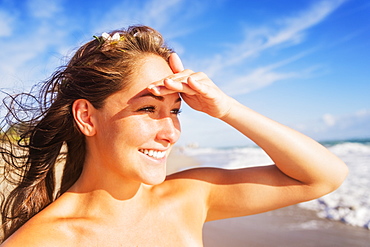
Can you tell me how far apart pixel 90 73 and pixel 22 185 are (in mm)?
1294

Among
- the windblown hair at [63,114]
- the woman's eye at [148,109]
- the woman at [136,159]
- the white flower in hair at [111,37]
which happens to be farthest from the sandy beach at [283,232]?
the white flower in hair at [111,37]

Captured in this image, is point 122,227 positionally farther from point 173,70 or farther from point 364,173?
point 364,173

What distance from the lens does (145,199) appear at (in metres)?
2.63

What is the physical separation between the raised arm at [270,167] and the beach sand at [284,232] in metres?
2.26

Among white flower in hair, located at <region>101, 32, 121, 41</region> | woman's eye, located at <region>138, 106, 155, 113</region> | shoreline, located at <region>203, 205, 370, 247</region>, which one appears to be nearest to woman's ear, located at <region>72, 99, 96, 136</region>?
woman's eye, located at <region>138, 106, 155, 113</region>

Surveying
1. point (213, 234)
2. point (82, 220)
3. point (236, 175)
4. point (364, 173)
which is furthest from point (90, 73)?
point (364, 173)

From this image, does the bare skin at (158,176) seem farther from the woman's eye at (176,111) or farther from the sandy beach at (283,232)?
the sandy beach at (283,232)

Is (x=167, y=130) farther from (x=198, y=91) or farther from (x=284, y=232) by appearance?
(x=284, y=232)

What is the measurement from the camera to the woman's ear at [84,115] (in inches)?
95.3

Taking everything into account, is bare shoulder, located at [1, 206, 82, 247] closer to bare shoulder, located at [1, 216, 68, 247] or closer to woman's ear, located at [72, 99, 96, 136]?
bare shoulder, located at [1, 216, 68, 247]

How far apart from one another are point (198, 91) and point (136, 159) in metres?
0.66

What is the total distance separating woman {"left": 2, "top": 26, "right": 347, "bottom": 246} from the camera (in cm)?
223

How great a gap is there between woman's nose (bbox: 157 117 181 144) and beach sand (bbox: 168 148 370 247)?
288cm

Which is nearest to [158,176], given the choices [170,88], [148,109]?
[148,109]
